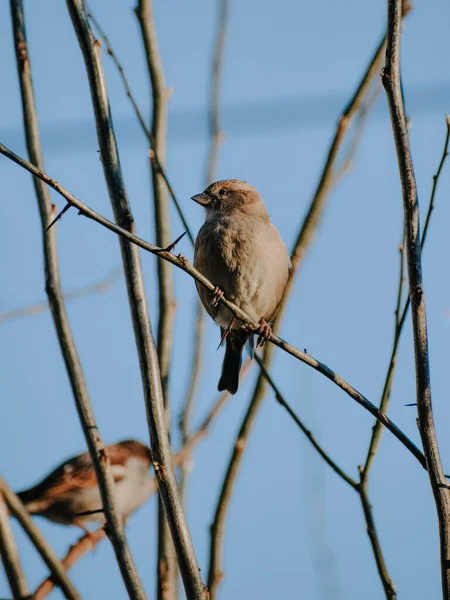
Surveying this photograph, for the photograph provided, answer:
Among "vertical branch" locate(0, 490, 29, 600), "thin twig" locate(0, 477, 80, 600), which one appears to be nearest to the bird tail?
"thin twig" locate(0, 477, 80, 600)

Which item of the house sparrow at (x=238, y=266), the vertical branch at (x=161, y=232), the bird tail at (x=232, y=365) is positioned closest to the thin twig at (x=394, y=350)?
the vertical branch at (x=161, y=232)

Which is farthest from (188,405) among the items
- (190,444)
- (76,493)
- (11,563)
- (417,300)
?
(76,493)

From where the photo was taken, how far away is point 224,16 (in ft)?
15.0

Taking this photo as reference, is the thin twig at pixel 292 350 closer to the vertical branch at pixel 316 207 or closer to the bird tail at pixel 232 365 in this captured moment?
the vertical branch at pixel 316 207

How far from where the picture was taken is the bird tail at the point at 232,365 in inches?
192

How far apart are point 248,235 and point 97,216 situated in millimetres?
2586

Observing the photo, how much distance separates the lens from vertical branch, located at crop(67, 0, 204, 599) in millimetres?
2590

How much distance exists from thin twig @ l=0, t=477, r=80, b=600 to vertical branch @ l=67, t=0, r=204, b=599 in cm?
59

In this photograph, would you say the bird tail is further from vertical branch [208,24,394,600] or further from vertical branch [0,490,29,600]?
vertical branch [0,490,29,600]

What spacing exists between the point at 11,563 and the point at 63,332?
87 cm

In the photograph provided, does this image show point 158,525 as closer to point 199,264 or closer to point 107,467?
point 107,467

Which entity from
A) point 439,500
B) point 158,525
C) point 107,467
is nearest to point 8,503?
point 107,467

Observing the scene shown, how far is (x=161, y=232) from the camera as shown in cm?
392

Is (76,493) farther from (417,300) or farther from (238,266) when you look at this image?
(417,300)
